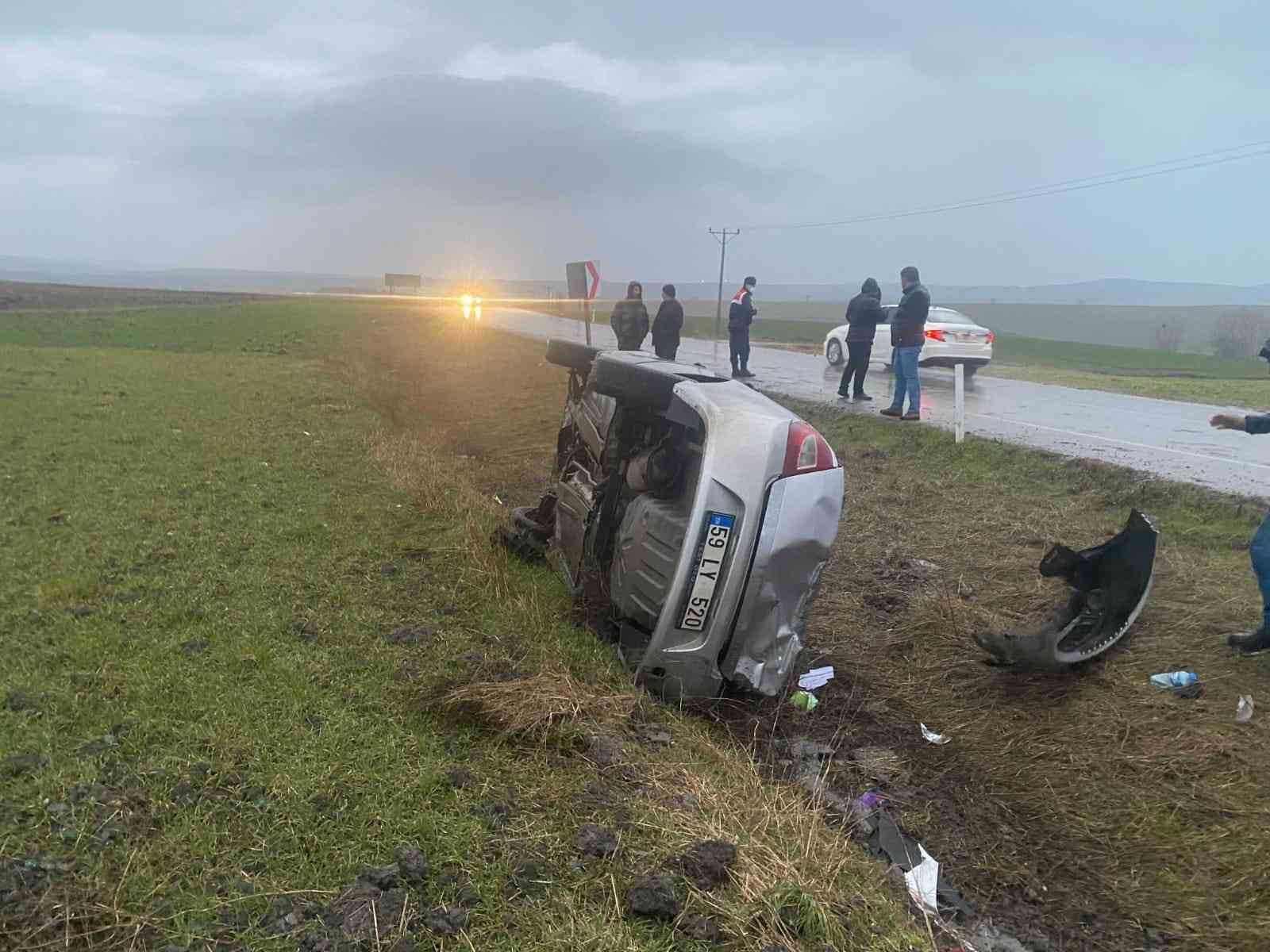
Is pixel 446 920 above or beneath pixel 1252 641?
beneath

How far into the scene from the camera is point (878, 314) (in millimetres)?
11828

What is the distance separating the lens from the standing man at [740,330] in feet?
52.4

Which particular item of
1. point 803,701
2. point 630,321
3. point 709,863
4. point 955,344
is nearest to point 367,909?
point 709,863

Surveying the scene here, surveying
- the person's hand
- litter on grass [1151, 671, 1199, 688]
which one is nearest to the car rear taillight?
litter on grass [1151, 671, 1199, 688]

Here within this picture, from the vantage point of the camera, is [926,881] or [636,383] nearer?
[926,881]

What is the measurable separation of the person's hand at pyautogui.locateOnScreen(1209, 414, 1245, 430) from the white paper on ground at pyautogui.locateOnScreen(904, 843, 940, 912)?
284cm

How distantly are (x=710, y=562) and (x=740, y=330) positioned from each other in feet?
42.5

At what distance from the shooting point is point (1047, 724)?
402 centimetres

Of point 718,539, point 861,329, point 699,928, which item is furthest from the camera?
point 861,329

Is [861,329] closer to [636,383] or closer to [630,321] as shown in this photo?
[630,321]

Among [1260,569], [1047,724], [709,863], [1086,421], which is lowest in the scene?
[1047,724]

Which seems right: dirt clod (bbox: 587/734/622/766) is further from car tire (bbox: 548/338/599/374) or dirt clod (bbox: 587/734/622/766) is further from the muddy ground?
car tire (bbox: 548/338/599/374)

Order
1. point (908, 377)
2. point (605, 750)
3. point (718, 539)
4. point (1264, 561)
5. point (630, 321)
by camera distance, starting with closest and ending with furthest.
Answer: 1. point (605, 750)
2. point (718, 539)
3. point (1264, 561)
4. point (908, 377)
5. point (630, 321)

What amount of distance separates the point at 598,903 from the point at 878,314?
1064cm
